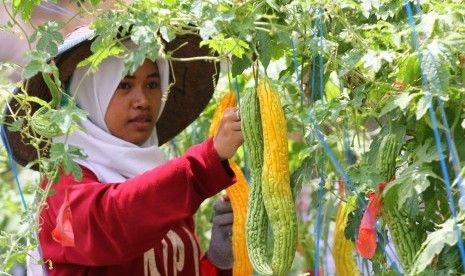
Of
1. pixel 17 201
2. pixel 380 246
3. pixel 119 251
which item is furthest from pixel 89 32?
pixel 17 201

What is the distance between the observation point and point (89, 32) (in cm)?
347

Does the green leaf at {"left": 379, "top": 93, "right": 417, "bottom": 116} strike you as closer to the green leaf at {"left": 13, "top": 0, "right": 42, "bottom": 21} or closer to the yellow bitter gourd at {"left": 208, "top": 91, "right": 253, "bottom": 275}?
the yellow bitter gourd at {"left": 208, "top": 91, "right": 253, "bottom": 275}

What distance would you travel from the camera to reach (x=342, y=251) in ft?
10.3

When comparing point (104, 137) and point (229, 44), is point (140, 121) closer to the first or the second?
point (104, 137)

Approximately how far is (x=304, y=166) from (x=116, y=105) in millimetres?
911

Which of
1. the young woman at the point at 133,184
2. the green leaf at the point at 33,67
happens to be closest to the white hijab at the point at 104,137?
the young woman at the point at 133,184

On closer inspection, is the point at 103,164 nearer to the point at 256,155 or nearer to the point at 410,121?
the point at 256,155

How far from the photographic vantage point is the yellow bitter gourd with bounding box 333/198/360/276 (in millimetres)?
3094

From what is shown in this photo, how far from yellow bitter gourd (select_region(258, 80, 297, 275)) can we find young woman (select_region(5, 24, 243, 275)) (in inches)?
8.0

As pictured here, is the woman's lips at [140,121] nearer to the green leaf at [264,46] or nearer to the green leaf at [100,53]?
the green leaf at [100,53]

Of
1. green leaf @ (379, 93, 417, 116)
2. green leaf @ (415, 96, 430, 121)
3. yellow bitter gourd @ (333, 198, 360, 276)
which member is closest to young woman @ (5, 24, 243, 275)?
yellow bitter gourd @ (333, 198, 360, 276)

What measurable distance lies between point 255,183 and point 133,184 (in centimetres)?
48

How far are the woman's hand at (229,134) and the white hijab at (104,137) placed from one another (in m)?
0.62

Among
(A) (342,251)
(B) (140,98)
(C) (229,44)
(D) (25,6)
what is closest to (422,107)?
(C) (229,44)
